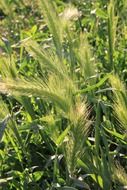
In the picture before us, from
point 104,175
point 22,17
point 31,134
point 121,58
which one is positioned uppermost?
point 22,17

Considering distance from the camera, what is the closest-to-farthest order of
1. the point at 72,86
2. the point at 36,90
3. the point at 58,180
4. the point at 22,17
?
1. the point at 36,90
2. the point at 72,86
3. the point at 58,180
4. the point at 22,17

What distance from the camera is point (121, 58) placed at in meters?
2.12

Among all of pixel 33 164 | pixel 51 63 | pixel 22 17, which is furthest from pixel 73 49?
pixel 22 17

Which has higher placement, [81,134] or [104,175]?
[81,134]

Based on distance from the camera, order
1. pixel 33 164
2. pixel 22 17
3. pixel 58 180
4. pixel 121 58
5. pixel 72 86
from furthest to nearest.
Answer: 1. pixel 22 17
2. pixel 121 58
3. pixel 33 164
4. pixel 58 180
5. pixel 72 86

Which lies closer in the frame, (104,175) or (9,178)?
(104,175)

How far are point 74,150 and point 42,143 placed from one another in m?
0.48

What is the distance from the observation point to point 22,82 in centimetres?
135

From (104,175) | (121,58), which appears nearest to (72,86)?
(104,175)

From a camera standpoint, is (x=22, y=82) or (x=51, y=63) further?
(x=51, y=63)

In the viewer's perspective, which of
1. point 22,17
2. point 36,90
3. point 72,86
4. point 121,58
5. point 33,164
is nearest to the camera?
point 36,90

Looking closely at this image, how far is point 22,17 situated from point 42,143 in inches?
56.1

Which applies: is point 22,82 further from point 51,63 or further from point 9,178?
point 9,178

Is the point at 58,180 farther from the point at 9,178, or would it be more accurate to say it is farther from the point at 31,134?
the point at 31,134
